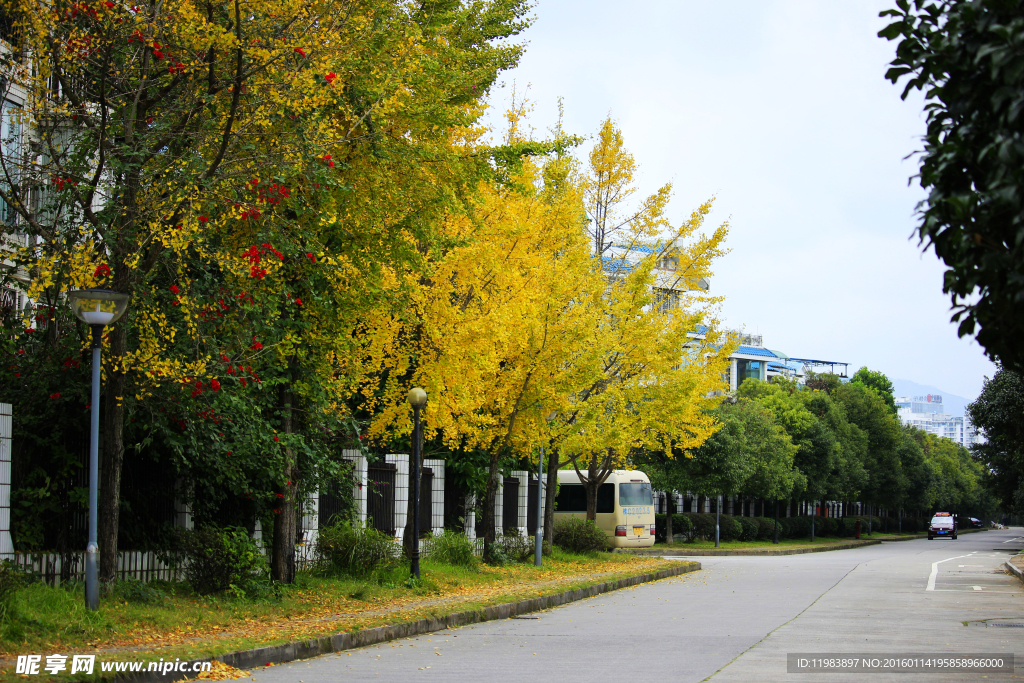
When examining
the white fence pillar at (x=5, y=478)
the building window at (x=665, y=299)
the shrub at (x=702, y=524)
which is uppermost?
the building window at (x=665, y=299)

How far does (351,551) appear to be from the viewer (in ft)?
59.3

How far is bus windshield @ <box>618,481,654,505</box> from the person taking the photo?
3776cm

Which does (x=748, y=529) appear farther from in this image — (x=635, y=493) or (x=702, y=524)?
(x=635, y=493)

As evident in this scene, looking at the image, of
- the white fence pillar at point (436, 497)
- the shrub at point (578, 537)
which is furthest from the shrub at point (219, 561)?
the shrub at point (578, 537)

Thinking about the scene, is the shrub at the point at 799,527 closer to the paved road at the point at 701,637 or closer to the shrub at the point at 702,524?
the shrub at the point at 702,524

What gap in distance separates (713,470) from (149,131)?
37.2 m

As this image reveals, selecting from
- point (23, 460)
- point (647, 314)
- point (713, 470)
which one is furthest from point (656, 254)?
point (713, 470)

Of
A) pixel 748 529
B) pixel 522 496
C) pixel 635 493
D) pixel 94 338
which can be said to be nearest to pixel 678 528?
pixel 748 529

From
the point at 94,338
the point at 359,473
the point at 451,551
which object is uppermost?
the point at 94,338

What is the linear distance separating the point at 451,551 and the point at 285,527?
6.79 meters

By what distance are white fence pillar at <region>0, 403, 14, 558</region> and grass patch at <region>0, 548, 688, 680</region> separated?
29.4 inches

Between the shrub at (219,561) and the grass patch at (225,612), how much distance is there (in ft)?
0.69

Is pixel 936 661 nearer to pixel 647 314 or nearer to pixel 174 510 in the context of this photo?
pixel 174 510

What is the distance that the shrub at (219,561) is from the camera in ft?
45.9
